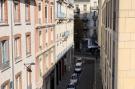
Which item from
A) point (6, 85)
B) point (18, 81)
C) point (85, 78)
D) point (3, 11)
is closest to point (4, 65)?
point (6, 85)

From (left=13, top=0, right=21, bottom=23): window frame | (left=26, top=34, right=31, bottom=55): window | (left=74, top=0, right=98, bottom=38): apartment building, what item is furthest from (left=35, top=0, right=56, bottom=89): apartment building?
(left=74, top=0, right=98, bottom=38): apartment building

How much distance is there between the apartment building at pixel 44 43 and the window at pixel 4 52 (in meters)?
9.66

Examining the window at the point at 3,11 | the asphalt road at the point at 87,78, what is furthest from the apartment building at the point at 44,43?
the window at the point at 3,11

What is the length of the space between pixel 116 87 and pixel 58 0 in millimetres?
31890

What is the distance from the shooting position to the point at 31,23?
29641mm

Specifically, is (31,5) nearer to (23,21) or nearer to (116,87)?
(23,21)

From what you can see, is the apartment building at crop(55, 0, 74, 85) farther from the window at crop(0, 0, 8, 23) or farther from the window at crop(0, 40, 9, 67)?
the window at crop(0, 0, 8, 23)

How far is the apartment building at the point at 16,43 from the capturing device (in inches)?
850

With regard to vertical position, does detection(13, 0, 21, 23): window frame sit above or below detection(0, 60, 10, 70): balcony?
above

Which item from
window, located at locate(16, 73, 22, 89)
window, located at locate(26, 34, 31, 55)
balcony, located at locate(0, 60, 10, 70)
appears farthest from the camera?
window, located at locate(26, 34, 31, 55)

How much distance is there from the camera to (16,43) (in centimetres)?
2466

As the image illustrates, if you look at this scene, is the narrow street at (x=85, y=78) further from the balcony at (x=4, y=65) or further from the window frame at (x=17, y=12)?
the balcony at (x=4, y=65)

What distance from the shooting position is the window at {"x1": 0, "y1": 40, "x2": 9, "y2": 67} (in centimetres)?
2125
